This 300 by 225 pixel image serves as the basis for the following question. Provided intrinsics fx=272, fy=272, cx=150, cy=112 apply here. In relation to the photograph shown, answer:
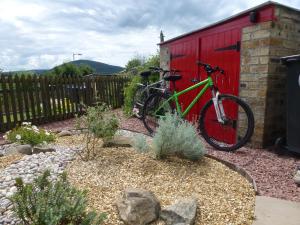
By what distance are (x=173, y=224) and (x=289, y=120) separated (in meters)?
2.41

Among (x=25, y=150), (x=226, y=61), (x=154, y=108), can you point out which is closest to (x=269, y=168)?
(x=226, y=61)

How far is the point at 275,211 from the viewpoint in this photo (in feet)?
7.48

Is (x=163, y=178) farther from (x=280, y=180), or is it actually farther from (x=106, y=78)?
(x=106, y=78)

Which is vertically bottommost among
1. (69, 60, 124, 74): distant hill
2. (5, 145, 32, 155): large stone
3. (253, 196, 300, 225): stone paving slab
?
(253, 196, 300, 225): stone paving slab

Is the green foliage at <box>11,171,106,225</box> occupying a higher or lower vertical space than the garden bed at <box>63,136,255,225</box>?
higher

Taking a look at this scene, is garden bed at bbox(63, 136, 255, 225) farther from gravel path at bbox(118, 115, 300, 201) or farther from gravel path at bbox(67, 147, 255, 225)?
gravel path at bbox(118, 115, 300, 201)

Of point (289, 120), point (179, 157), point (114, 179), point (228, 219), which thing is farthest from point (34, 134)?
point (289, 120)

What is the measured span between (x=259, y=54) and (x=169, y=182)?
2.39 m

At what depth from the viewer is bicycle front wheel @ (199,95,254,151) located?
389 cm

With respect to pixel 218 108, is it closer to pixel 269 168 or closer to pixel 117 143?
pixel 269 168

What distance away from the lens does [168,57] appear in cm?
643

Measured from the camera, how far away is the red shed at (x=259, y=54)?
3840 millimetres

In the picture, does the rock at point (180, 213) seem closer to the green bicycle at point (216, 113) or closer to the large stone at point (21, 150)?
the green bicycle at point (216, 113)

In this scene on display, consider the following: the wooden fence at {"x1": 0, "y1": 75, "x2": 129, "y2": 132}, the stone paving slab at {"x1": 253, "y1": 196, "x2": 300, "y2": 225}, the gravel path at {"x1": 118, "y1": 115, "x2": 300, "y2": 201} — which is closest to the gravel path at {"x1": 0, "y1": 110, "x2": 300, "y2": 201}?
the gravel path at {"x1": 118, "y1": 115, "x2": 300, "y2": 201}
